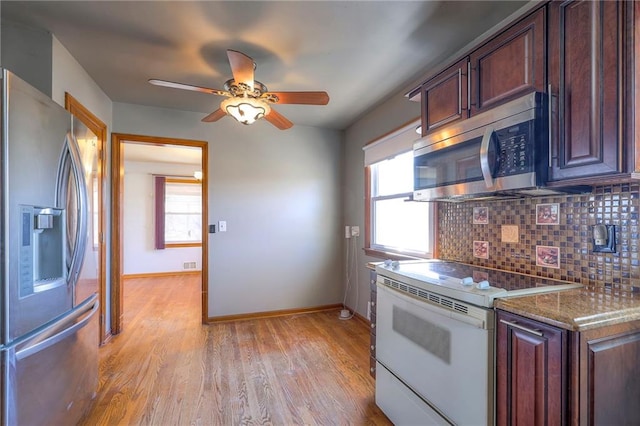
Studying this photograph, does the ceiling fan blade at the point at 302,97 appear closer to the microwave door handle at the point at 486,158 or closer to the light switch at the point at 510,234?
the microwave door handle at the point at 486,158

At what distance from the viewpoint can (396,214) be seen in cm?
296

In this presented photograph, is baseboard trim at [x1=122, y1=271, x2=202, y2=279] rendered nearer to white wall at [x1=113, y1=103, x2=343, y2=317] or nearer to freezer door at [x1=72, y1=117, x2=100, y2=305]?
white wall at [x1=113, y1=103, x2=343, y2=317]

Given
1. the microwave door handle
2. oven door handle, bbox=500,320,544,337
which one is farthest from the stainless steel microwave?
oven door handle, bbox=500,320,544,337

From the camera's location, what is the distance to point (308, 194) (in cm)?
378

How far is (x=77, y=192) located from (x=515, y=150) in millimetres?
2239

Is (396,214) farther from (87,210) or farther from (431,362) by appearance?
(87,210)

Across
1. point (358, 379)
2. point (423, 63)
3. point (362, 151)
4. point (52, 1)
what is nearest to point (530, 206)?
point (423, 63)

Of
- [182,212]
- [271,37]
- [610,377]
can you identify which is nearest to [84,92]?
[271,37]

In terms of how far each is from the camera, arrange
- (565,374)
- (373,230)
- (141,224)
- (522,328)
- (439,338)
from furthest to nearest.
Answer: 1. (141,224)
2. (373,230)
3. (439,338)
4. (522,328)
5. (565,374)

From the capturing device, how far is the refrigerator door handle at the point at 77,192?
1.47m

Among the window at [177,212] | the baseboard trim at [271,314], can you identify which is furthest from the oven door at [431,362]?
the window at [177,212]

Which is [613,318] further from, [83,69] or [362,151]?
[83,69]

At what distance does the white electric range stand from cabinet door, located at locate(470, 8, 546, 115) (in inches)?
36.2

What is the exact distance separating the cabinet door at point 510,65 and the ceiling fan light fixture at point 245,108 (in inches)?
55.0
